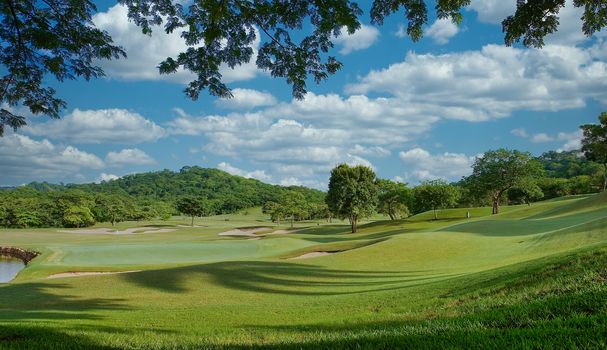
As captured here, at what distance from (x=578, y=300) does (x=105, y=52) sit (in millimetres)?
11226

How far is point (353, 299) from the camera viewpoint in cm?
1513

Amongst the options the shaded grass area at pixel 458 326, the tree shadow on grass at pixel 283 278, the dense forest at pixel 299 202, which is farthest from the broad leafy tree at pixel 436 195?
the shaded grass area at pixel 458 326

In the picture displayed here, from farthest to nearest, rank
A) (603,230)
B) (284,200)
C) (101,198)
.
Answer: (101,198) < (284,200) < (603,230)

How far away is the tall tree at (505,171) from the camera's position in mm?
68812

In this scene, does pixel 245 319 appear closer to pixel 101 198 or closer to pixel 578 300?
pixel 578 300

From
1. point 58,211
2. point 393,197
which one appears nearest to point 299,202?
point 393,197

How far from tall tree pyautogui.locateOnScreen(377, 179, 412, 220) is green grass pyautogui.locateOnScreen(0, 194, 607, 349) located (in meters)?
47.4

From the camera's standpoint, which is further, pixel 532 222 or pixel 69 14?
pixel 532 222

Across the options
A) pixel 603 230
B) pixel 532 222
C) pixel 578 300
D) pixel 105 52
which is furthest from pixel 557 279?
pixel 532 222

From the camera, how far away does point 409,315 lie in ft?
34.7

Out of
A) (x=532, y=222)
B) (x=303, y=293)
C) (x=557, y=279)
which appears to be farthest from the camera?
(x=532, y=222)

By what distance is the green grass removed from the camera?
6.34 meters

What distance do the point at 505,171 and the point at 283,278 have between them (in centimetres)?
5884

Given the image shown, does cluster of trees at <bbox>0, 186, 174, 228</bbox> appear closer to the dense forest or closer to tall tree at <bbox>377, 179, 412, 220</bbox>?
the dense forest
